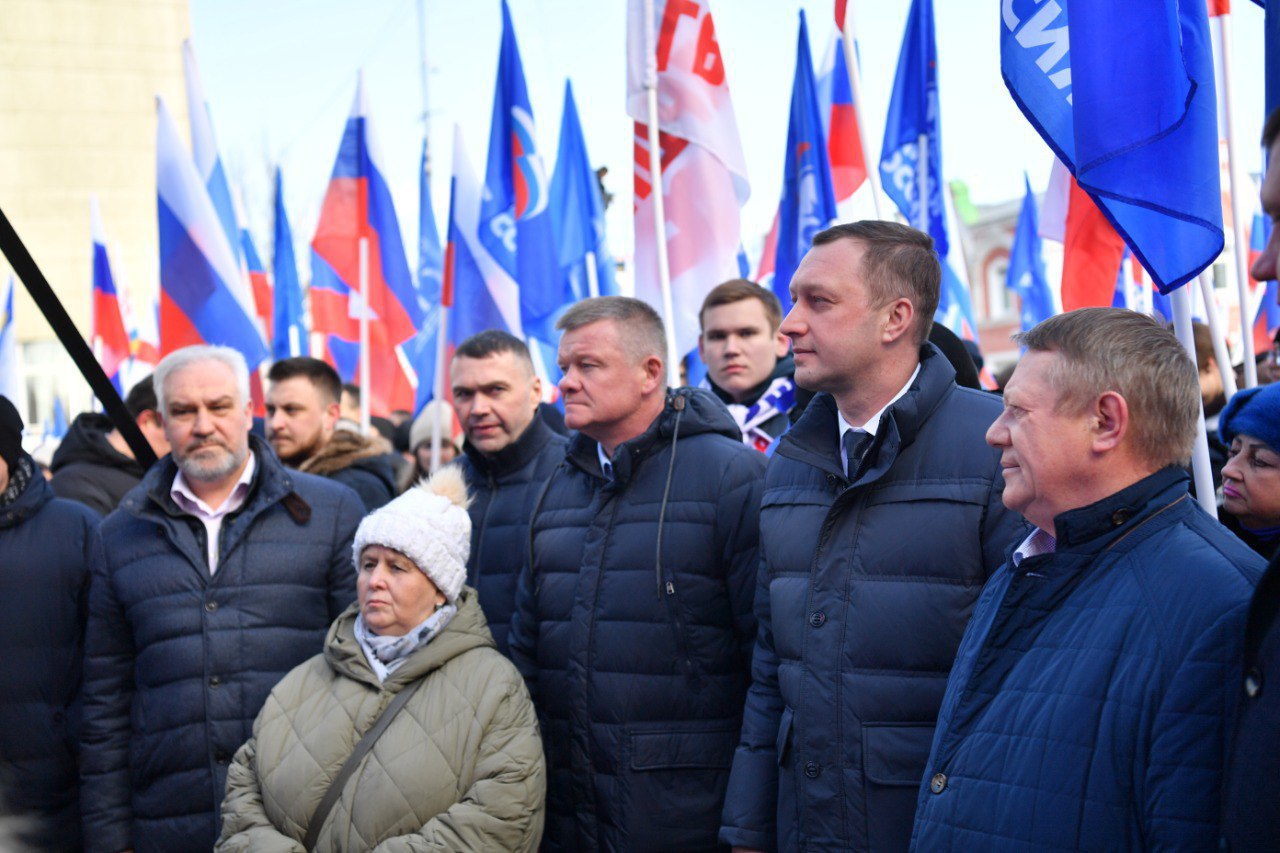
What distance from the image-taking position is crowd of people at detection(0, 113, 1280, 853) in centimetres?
210

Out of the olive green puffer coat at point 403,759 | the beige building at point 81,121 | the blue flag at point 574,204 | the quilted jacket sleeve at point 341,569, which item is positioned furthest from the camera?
the beige building at point 81,121

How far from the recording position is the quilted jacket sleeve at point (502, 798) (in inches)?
129

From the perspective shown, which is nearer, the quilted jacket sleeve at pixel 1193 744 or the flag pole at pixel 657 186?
the quilted jacket sleeve at pixel 1193 744

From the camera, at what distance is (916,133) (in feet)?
23.9

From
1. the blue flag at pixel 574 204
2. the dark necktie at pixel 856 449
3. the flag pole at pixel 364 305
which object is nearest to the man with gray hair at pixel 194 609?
the dark necktie at pixel 856 449

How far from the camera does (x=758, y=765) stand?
3119 mm

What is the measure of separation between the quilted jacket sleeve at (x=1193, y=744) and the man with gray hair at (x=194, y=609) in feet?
9.63

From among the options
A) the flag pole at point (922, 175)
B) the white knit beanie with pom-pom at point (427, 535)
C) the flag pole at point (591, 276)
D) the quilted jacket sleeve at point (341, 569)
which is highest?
the flag pole at point (922, 175)

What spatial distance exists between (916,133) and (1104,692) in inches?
226

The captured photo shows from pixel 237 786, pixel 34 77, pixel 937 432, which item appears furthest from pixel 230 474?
pixel 34 77

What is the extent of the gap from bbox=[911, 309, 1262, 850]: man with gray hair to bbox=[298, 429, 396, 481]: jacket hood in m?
3.77

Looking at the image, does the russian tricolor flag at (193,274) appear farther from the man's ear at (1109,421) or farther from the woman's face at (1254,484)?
the man's ear at (1109,421)

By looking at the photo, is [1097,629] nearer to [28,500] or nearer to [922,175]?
[28,500]

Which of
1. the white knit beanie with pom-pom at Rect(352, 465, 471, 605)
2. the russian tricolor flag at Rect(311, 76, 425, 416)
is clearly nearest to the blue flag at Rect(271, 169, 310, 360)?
the russian tricolor flag at Rect(311, 76, 425, 416)
